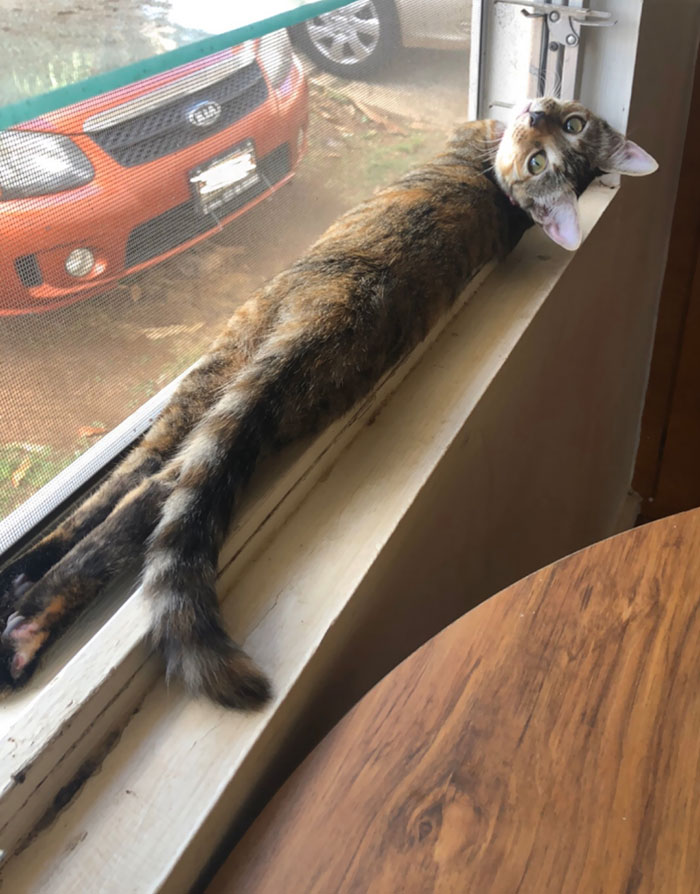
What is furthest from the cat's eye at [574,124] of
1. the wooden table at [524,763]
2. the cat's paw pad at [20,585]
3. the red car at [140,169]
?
the cat's paw pad at [20,585]

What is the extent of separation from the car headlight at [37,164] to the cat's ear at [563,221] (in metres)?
0.76

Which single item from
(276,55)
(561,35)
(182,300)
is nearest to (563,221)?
(561,35)

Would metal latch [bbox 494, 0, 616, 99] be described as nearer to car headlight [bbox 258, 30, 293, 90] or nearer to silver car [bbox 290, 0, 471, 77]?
silver car [bbox 290, 0, 471, 77]

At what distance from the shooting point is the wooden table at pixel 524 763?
431 millimetres

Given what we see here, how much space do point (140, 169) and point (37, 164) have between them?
0.14 metres

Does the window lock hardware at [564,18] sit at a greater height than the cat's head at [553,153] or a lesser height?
greater

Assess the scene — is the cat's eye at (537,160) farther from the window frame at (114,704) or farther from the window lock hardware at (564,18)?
the window frame at (114,704)

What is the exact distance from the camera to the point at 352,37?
3.22ft

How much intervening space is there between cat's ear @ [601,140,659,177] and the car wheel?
43cm

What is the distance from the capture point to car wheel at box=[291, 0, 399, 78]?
2.89ft

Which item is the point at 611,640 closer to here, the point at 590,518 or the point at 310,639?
the point at 310,639

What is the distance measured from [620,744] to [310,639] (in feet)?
0.80

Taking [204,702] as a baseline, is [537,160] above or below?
above

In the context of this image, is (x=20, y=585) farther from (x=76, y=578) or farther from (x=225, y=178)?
(x=225, y=178)
